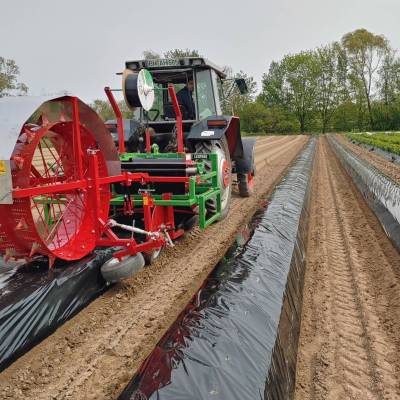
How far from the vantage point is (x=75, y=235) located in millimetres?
3561

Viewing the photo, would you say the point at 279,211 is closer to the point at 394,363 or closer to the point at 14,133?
the point at 394,363

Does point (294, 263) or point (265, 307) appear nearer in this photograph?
point (265, 307)

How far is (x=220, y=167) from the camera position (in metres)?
5.03

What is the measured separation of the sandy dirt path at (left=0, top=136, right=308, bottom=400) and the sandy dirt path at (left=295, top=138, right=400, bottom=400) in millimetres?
1089

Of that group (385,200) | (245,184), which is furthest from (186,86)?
(385,200)

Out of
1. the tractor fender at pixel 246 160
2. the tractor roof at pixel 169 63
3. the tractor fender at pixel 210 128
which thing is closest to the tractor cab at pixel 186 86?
the tractor roof at pixel 169 63

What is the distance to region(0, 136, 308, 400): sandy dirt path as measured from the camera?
2398 mm

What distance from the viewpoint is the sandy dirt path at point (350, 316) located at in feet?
8.16

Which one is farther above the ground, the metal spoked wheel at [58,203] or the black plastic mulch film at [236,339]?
the metal spoked wheel at [58,203]

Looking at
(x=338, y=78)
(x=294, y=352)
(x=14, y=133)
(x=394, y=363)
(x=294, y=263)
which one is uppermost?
(x=338, y=78)

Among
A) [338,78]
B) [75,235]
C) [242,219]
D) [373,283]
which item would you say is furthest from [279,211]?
[338,78]

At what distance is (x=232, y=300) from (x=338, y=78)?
59.8 m

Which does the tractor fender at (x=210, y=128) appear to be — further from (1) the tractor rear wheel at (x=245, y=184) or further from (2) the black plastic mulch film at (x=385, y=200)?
(2) the black plastic mulch film at (x=385, y=200)

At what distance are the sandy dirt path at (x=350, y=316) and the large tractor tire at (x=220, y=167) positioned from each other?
127 cm
